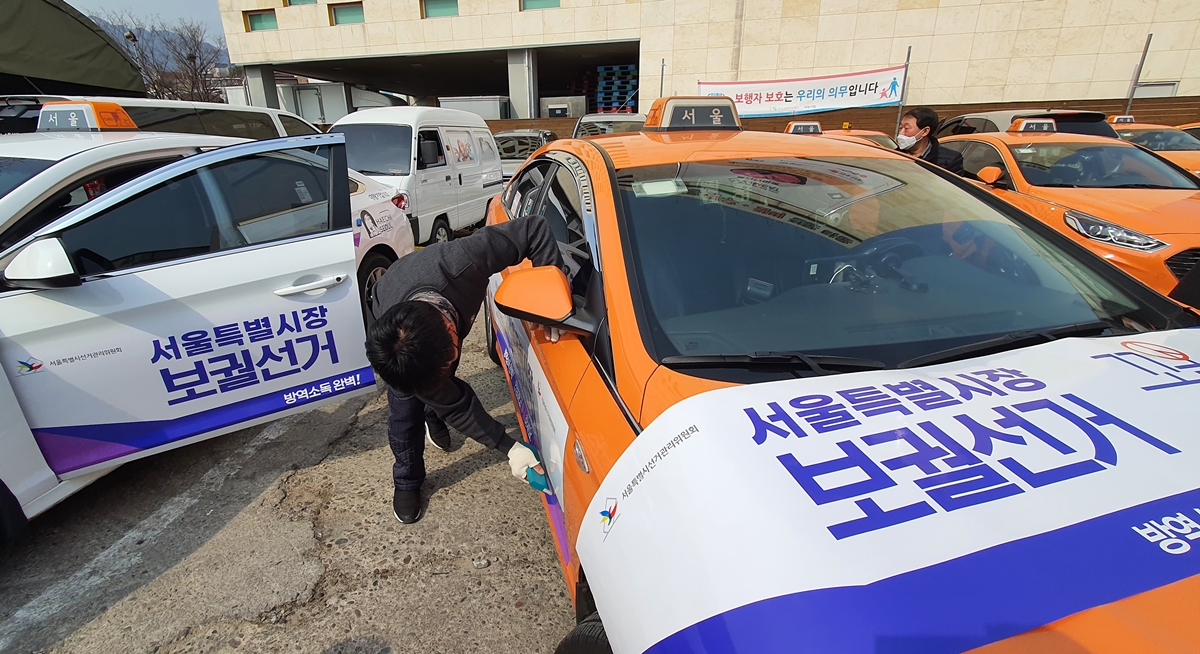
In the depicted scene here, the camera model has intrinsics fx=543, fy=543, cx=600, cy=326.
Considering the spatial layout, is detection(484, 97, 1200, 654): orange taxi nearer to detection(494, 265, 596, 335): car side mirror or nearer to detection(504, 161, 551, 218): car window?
detection(494, 265, 596, 335): car side mirror

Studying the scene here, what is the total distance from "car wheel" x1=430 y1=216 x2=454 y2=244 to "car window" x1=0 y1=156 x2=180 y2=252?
4.03 meters

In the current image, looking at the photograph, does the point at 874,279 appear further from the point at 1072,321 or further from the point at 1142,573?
the point at 1142,573

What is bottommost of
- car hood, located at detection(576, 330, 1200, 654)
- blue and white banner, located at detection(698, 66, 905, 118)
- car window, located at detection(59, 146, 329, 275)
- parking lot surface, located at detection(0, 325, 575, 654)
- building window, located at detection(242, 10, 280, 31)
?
parking lot surface, located at detection(0, 325, 575, 654)

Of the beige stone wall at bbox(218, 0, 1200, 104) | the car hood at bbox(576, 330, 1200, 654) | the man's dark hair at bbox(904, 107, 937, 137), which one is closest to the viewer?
the car hood at bbox(576, 330, 1200, 654)

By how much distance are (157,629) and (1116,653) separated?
260cm

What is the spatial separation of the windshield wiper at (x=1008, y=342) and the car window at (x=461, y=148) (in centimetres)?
707

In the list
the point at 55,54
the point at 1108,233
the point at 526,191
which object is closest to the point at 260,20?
the point at 55,54

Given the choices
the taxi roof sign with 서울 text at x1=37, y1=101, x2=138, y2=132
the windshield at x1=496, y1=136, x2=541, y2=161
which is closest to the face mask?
the taxi roof sign with 서울 text at x1=37, y1=101, x2=138, y2=132

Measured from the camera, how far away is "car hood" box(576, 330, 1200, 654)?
765mm

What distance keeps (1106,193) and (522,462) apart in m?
5.34

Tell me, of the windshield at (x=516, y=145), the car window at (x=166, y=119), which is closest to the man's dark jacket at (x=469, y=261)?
the car window at (x=166, y=119)

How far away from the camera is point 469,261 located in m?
2.12

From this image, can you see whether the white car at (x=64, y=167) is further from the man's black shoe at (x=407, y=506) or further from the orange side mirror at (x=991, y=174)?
the orange side mirror at (x=991, y=174)

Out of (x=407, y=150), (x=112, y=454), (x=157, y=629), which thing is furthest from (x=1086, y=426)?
(x=407, y=150)
